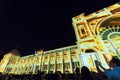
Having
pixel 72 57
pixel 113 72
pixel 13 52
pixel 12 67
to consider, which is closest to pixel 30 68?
pixel 12 67

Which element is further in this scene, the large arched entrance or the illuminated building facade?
the large arched entrance

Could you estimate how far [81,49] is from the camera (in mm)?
12797

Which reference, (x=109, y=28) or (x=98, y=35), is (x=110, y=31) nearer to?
(x=109, y=28)

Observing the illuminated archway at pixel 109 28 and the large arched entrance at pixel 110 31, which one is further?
the illuminated archway at pixel 109 28

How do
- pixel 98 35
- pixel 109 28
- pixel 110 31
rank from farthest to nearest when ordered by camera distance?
pixel 109 28 < pixel 110 31 < pixel 98 35

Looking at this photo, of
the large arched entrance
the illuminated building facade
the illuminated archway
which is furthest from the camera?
the illuminated archway

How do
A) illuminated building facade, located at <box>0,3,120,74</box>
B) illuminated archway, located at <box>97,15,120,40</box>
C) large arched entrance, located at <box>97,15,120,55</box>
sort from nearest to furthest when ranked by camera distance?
illuminated building facade, located at <box>0,3,120,74</box>
large arched entrance, located at <box>97,15,120,55</box>
illuminated archway, located at <box>97,15,120,40</box>

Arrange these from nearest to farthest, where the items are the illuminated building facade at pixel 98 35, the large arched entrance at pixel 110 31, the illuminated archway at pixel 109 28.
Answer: the illuminated building facade at pixel 98 35 < the large arched entrance at pixel 110 31 < the illuminated archway at pixel 109 28

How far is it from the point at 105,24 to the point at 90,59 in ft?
22.3

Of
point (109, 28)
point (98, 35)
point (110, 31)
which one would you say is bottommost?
point (98, 35)

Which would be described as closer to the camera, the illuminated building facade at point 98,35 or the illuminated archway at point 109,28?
the illuminated building facade at point 98,35

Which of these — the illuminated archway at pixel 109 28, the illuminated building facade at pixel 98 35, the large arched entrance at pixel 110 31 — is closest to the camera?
the illuminated building facade at pixel 98 35

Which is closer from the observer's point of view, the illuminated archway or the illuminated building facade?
the illuminated building facade

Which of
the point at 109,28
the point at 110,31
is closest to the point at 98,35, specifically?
the point at 110,31
